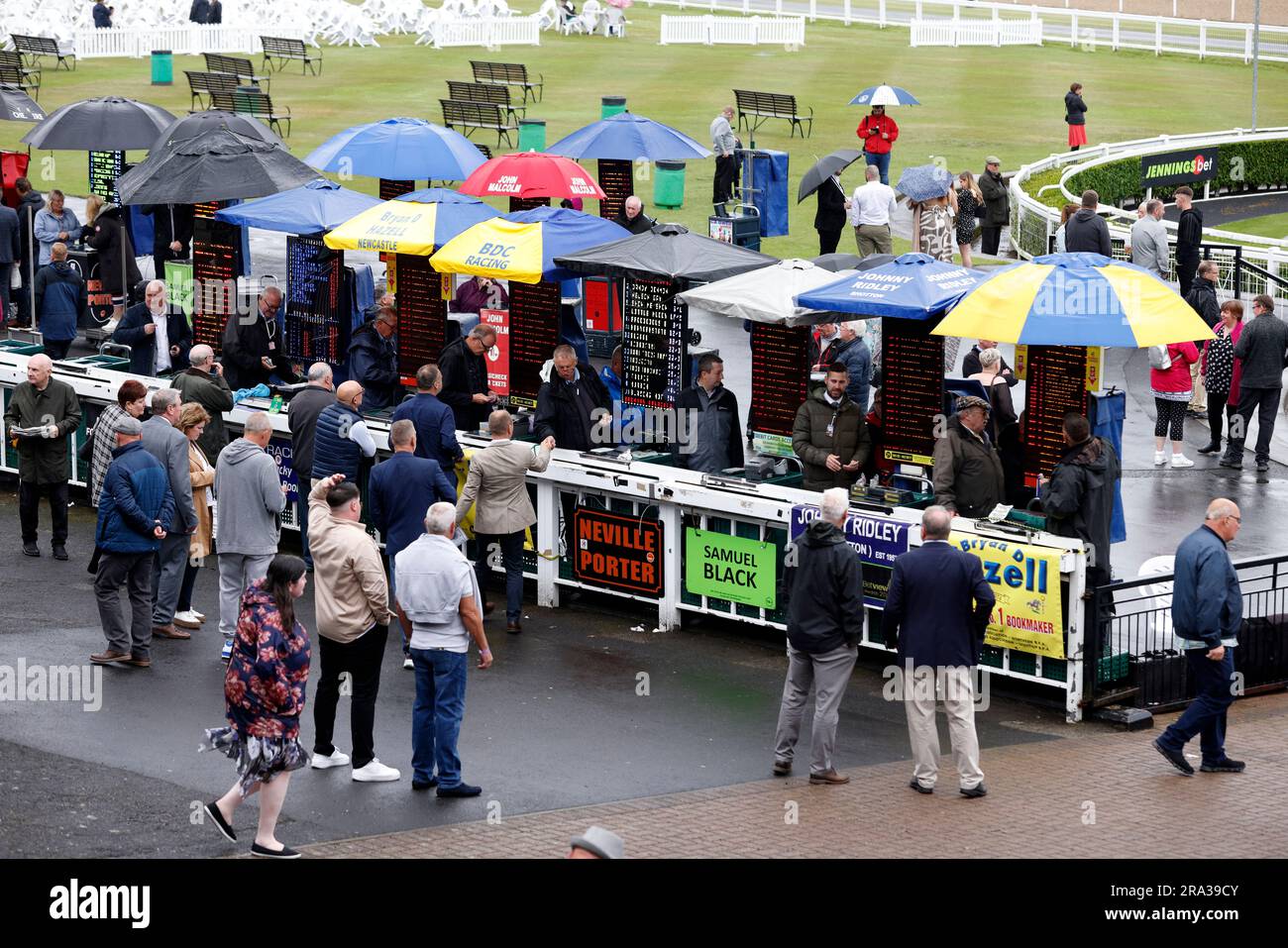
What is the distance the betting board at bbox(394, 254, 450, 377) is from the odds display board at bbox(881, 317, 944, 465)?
455 centimetres

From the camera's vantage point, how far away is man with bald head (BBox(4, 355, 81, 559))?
51.4 ft

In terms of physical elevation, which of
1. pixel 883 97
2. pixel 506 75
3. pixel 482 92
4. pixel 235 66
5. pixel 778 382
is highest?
pixel 235 66

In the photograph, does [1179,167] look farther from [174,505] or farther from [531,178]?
[174,505]

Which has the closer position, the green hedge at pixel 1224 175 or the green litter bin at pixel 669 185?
the green litter bin at pixel 669 185

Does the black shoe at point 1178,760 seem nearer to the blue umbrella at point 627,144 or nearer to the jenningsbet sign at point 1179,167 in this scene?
the blue umbrella at point 627,144

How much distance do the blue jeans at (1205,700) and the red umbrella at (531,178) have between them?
10.0 metres

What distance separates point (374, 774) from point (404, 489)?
2.49 meters

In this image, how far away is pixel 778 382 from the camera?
15.0m

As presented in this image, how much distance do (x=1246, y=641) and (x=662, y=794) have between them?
16.5ft

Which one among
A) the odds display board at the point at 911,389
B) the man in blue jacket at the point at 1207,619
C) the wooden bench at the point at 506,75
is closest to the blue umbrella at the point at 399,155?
the odds display board at the point at 911,389

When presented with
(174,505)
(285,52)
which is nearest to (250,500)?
(174,505)

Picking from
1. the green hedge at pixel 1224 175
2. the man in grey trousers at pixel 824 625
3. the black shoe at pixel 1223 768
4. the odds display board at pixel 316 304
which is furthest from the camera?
the green hedge at pixel 1224 175

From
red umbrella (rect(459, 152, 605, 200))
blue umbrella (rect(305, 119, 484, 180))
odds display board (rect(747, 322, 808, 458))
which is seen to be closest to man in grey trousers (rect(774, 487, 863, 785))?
odds display board (rect(747, 322, 808, 458))

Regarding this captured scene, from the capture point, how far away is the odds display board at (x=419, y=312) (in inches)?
667
